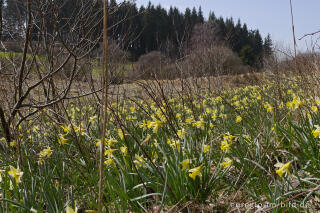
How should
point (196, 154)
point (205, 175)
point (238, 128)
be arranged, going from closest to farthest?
point (205, 175) < point (196, 154) < point (238, 128)

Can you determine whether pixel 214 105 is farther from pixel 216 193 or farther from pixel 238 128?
pixel 216 193

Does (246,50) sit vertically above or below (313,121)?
above

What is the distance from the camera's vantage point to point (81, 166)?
2.68 meters

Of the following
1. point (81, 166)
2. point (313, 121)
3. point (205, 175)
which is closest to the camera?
point (205, 175)

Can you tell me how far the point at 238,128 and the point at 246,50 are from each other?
3619 centimetres

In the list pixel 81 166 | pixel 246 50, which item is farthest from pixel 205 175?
pixel 246 50

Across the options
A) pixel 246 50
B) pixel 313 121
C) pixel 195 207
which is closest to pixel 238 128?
pixel 313 121

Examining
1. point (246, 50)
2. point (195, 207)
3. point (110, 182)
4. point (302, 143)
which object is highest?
point (246, 50)

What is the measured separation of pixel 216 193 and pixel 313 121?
3.91ft

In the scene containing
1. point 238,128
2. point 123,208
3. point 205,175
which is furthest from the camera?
point 238,128

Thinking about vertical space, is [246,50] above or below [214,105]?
above

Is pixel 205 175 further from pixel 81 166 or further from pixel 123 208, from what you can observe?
pixel 81 166

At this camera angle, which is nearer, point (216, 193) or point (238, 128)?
point (216, 193)

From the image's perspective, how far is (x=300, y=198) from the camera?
5.35ft
